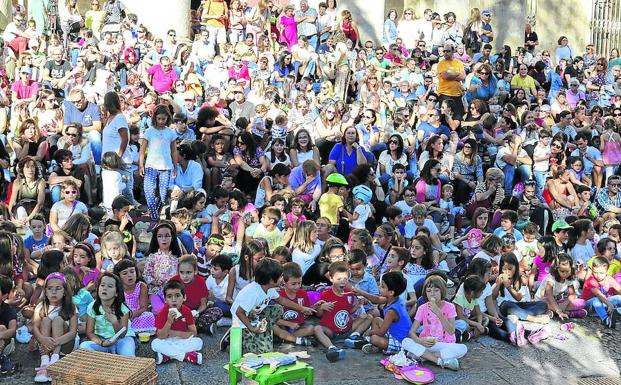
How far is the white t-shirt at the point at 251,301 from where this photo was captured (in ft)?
27.5

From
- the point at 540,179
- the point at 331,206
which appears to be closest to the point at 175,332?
the point at 331,206

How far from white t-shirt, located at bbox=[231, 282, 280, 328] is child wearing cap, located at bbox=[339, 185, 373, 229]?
3.46 meters

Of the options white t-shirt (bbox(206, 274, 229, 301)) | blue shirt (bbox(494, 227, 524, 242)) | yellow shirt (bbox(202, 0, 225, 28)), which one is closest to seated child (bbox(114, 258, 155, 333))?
white t-shirt (bbox(206, 274, 229, 301))

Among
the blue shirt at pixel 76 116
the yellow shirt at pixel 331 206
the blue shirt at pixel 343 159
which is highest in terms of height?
the blue shirt at pixel 76 116

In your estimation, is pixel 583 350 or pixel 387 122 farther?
pixel 387 122

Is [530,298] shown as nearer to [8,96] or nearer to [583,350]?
[583,350]

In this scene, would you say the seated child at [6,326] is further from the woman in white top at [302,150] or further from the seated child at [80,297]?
the woman in white top at [302,150]

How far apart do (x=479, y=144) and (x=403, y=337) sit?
6.77 metres

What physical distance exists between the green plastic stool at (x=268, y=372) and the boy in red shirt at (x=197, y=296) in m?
1.55

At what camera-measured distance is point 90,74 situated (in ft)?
49.9

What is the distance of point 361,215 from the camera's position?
1191cm

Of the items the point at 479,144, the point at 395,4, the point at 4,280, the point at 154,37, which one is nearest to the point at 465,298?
the point at 4,280

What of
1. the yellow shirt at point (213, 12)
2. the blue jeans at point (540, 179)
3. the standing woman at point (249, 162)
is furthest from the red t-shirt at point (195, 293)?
the yellow shirt at point (213, 12)

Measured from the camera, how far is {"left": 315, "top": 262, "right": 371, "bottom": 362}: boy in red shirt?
9242 millimetres
